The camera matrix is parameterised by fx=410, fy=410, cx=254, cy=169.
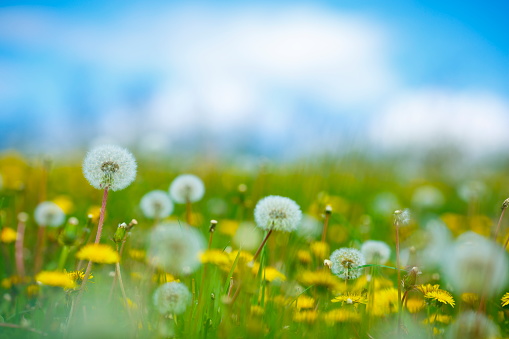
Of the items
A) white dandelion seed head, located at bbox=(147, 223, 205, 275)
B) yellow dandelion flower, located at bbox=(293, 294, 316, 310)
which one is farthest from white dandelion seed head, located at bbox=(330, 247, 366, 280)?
white dandelion seed head, located at bbox=(147, 223, 205, 275)

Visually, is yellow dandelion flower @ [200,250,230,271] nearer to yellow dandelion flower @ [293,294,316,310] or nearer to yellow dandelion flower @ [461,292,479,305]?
yellow dandelion flower @ [293,294,316,310]

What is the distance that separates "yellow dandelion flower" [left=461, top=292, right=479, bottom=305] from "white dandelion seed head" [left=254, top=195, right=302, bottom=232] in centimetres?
61

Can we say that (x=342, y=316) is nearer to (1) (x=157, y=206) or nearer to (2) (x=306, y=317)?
(2) (x=306, y=317)

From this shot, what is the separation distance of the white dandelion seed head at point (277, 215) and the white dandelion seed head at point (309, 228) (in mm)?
495

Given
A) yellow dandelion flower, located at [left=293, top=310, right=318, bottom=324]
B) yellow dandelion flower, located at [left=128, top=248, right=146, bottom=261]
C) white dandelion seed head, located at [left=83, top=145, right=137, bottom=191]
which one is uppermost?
white dandelion seed head, located at [left=83, top=145, right=137, bottom=191]

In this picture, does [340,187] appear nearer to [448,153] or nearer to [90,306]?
[90,306]

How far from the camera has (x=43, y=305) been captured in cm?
139

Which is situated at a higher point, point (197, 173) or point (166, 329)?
point (197, 173)

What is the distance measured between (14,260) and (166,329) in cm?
123

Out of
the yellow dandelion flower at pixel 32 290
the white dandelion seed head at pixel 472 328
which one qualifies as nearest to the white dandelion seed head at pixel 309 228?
the white dandelion seed head at pixel 472 328

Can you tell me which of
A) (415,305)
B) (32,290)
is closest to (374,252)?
(415,305)

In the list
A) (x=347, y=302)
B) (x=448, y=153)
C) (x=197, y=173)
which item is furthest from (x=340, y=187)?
(x=448, y=153)

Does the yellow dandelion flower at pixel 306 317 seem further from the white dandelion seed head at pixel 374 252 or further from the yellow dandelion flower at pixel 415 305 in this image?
→ the white dandelion seed head at pixel 374 252

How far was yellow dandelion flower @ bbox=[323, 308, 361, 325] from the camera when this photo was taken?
1.13 meters
